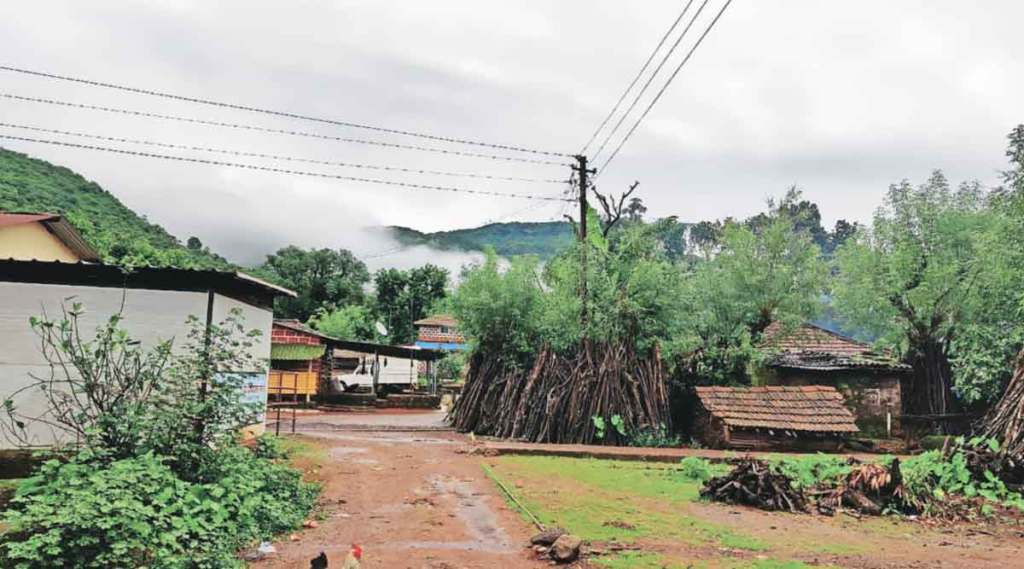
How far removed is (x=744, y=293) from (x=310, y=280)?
128ft

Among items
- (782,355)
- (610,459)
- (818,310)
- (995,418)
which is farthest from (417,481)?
(818,310)

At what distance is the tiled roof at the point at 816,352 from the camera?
18.6m

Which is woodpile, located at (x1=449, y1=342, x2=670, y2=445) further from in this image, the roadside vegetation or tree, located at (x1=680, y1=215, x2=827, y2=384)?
the roadside vegetation

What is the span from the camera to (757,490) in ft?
31.7

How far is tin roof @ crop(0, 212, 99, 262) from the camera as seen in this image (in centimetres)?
1356

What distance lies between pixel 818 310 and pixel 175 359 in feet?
62.9

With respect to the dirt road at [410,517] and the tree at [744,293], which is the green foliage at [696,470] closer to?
the dirt road at [410,517]

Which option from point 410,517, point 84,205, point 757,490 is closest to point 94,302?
point 410,517

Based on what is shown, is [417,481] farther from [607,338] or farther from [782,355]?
[782,355]

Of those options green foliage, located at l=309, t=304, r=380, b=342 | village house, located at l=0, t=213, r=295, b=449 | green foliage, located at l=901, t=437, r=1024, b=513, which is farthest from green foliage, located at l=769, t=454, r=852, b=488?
green foliage, located at l=309, t=304, r=380, b=342

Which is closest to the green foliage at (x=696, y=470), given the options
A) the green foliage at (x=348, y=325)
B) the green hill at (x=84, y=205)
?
the green hill at (x=84, y=205)

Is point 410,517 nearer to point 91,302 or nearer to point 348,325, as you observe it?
point 91,302

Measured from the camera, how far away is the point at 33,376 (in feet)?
29.5

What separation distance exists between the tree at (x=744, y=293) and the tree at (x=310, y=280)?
115ft
